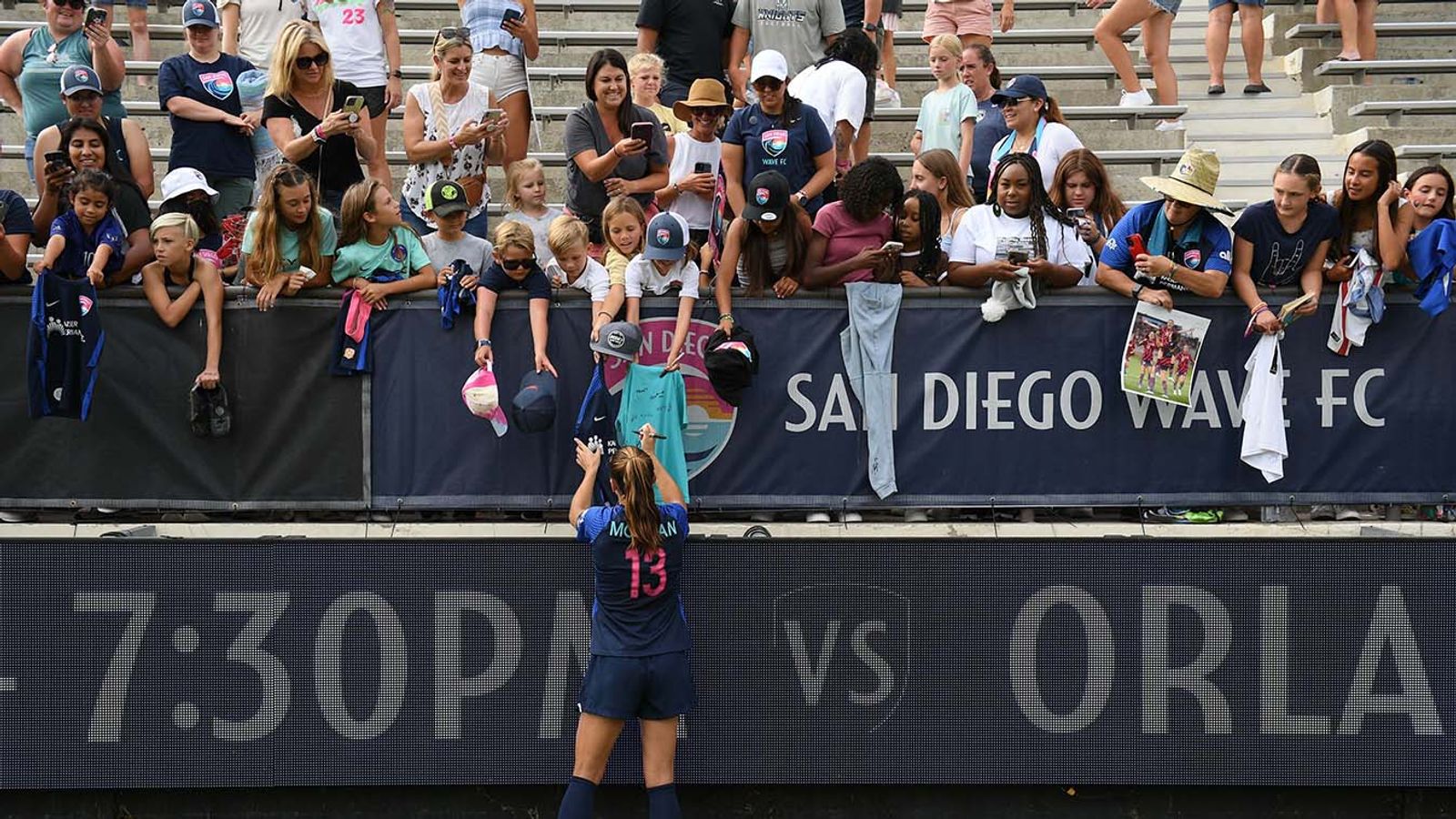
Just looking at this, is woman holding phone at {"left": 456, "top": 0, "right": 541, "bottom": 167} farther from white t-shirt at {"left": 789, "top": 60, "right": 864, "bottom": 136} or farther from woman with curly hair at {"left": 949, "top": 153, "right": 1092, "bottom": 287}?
woman with curly hair at {"left": 949, "top": 153, "right": 1092, "bottom": 287}

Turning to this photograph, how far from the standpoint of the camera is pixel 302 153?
29.3 feet

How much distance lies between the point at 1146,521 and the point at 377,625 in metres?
3.51

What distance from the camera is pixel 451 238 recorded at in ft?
27.5

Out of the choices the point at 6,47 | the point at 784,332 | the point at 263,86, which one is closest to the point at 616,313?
the point at 784,332

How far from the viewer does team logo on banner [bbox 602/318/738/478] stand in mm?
7926

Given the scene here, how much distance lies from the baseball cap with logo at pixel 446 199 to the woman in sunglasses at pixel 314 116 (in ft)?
2.59

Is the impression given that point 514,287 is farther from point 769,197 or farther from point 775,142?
point 775,142

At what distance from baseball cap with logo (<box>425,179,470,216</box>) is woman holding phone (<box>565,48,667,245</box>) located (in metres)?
0.84

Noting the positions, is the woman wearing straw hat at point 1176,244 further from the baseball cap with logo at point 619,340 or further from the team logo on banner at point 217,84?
the team logo on banner at point 217,84

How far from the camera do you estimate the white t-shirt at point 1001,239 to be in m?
8.10

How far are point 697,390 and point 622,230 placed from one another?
2.84 ft

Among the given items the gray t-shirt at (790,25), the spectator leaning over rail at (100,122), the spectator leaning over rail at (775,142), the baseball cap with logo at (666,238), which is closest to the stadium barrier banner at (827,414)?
the baseball cap with logo at (666,238)

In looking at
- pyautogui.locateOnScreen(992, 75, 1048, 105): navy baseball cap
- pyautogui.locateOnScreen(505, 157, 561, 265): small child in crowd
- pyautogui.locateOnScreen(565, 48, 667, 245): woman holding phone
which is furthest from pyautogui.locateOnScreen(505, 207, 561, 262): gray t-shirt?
pyautogui.locateOnScreen(992, 75, 1048, 105): navy baseball cap

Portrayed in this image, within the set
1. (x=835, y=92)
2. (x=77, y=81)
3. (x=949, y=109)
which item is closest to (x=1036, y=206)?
(x=835, y=92)
